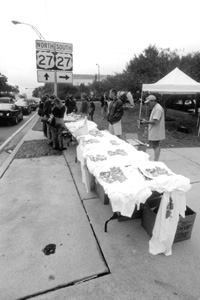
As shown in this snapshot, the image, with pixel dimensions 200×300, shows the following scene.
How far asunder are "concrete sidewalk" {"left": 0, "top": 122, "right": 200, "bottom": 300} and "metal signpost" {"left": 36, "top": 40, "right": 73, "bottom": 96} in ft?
13.3

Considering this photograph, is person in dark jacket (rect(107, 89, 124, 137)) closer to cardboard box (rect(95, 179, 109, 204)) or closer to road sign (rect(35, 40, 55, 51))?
road sign (rect(35, 40, 55, 51))

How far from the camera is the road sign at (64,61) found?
6215 mm

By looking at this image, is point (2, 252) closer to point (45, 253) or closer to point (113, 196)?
point (45, 253)

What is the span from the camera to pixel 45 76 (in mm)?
6219

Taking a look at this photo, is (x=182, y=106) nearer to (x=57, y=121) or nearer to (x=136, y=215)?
(x=57, y=121)

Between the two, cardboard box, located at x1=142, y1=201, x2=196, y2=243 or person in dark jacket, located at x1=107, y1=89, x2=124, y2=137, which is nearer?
cardboard box, located at x1=142, y1=201, x2=196, y2=243

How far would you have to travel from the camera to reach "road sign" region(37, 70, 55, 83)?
6.15 m

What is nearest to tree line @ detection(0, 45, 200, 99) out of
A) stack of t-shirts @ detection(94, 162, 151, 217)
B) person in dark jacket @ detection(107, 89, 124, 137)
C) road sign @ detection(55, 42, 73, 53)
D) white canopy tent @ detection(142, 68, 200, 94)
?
white canopy tent @ detection(142, 68, 200, 94)

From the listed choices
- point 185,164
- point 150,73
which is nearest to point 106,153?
point 185,164

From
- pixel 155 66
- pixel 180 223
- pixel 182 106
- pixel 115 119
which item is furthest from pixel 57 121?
pixel 182 106

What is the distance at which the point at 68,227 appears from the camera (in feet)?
9.19

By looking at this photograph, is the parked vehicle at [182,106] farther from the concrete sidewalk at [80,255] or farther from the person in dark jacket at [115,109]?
the concrete sidewalk at [80,255]

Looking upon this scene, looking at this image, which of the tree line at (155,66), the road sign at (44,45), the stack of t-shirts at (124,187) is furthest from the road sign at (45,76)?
the tree line at (155,66)

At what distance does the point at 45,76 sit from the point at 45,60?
49 centimetres
